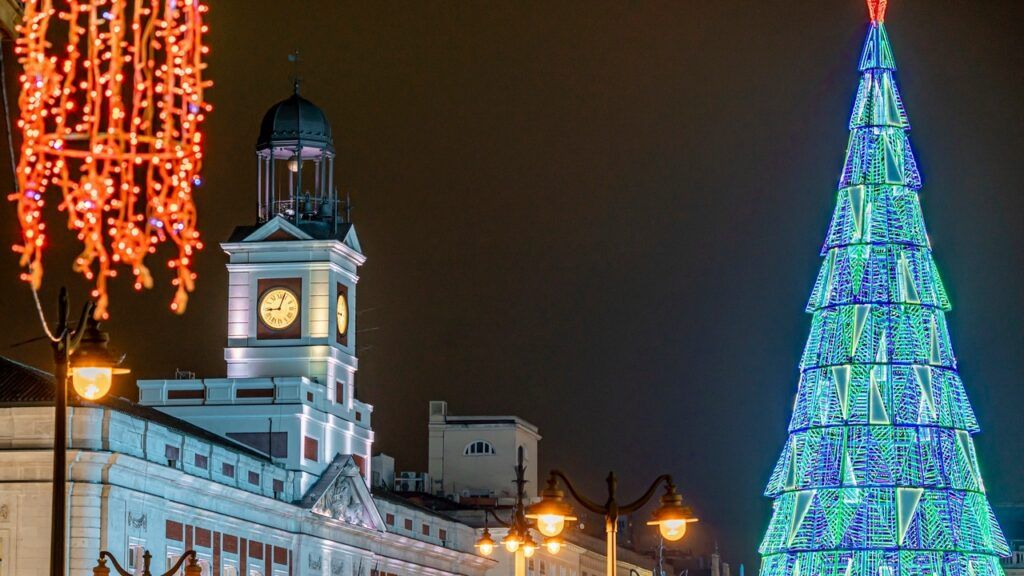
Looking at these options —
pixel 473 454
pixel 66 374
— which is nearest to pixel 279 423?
pixel 473 454

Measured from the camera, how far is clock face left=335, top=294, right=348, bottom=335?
8762 centimetres

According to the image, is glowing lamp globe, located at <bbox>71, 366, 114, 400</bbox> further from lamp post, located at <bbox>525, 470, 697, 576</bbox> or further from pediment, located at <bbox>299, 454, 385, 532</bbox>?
pediment, located at <bbox>299, 454, 385, 532</bbox>

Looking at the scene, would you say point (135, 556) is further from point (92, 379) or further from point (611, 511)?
point (92, 379)

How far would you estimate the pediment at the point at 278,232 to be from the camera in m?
85.6

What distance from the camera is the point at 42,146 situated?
2356 centimetres

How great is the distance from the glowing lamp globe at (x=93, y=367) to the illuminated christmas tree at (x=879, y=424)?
180ft

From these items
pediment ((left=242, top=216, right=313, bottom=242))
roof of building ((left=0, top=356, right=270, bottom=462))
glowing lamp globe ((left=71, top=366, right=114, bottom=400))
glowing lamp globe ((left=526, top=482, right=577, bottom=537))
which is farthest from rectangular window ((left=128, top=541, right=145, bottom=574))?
Answer: glowing lamp globe ((left=71, top=366, right=114, bottom=400))

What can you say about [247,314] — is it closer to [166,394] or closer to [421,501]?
[166,394]

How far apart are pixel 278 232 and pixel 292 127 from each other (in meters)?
4.00

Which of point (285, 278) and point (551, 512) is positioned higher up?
point (285, 278)

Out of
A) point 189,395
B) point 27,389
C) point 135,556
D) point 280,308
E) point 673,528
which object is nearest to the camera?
point 673,528

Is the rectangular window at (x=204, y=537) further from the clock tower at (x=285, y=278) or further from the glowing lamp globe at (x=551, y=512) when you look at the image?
the glowing lamp globe at (x=551, y=512)

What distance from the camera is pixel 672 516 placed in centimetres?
3569

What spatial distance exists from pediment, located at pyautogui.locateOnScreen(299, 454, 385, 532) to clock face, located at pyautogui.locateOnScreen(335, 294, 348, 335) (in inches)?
198
